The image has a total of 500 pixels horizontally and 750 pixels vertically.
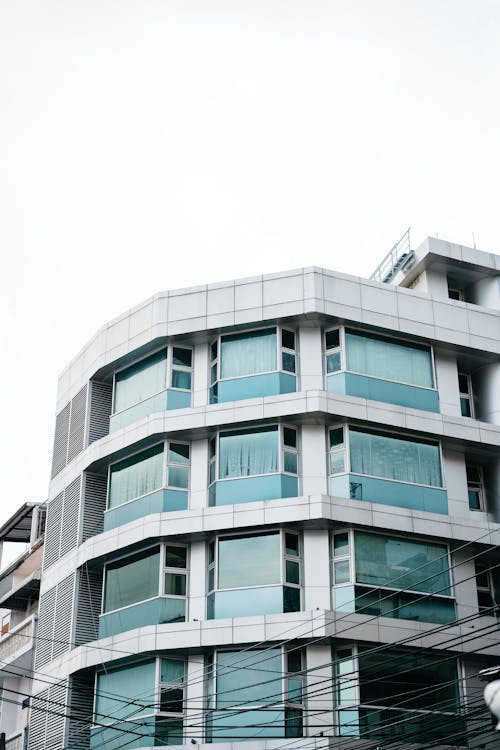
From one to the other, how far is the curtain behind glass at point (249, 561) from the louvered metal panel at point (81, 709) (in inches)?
163

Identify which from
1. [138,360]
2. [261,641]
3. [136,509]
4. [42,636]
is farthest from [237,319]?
[42,636]

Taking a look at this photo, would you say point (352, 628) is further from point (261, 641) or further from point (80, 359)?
point (80, 359)

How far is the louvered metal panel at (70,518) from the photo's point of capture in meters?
27.1

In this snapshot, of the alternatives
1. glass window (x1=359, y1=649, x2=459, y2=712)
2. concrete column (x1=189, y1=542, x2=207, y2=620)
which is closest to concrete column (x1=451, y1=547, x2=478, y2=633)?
glass window (x1=359, y1=649, x2=459, y2=712)

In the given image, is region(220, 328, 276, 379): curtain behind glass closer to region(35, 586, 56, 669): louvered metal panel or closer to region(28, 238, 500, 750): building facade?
region(28, 238, 500, 750): building facade

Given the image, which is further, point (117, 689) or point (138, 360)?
point (138, 360)

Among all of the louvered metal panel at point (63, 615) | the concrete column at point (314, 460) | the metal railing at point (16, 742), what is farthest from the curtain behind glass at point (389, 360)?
the metal railing at point (16, 742)

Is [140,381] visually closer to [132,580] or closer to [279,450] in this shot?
[279,450]

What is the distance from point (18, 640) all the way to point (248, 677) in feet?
33.9

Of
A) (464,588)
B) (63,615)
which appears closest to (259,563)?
(464,588)

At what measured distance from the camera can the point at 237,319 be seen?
25812mm

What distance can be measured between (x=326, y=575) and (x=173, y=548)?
351 centimetres

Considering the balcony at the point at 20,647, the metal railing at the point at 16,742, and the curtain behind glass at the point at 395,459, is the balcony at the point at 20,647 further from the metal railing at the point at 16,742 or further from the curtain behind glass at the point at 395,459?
the curtain behind glass at the point at 395,459

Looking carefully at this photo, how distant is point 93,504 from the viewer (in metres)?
27.2
